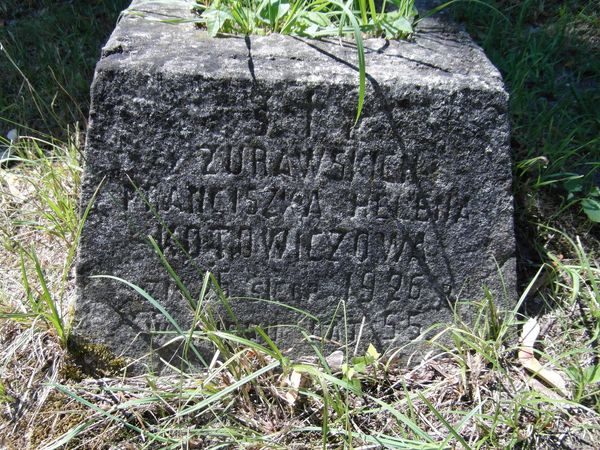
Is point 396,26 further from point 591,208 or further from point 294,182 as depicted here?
point 591,208

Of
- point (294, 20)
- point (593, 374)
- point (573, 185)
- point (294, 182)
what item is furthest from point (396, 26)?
point (593, 374)

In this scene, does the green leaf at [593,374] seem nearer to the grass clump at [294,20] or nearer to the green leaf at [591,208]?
the green leaf at [591,208]

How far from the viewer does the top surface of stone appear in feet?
6.07

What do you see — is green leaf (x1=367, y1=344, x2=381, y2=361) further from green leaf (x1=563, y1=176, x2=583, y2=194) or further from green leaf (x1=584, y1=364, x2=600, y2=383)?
green leaf (x1=563, y1=176, x2=583, y2=194)

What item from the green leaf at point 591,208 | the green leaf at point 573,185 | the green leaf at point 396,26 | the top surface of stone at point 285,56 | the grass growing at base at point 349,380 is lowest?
the grass growing at base at point 349,380

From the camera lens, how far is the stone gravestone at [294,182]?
1.86 meters

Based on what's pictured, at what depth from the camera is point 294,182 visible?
1.96 meters

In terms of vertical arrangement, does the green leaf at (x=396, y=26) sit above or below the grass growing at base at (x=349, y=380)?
above

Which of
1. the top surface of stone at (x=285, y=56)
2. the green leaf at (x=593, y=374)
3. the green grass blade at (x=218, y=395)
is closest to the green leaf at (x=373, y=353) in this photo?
the green grass blade at (x=218, y=395)

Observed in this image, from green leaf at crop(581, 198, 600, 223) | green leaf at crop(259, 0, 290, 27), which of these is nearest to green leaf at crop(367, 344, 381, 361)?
green leaf at crop(581, 198, 600, 223)

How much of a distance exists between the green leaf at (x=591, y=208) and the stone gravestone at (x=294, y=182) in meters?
0.52

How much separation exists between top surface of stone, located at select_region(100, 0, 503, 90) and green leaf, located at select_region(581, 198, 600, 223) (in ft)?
2.44

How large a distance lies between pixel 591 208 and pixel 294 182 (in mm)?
1144

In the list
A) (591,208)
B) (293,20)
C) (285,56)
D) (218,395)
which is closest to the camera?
(218,395)
